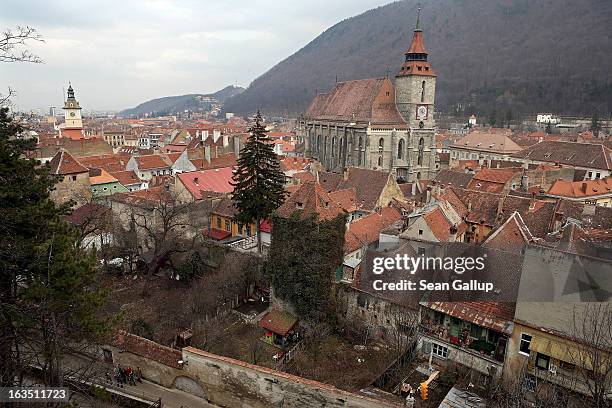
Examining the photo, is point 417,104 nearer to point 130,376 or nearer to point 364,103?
point 364,103

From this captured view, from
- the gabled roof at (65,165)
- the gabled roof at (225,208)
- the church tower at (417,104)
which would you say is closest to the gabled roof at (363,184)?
the gabled roof at (225,208)

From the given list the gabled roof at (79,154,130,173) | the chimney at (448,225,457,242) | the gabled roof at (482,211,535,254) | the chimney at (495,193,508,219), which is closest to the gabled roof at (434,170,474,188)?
the chimney at (495,193,508,219)

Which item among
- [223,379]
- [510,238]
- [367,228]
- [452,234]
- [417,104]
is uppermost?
[417,104]

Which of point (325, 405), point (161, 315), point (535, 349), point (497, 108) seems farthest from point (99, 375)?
point (497, 108)

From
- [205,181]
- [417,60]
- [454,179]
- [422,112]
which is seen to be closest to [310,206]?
[205,181]

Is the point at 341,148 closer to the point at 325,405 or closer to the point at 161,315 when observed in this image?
the point at 161,315
